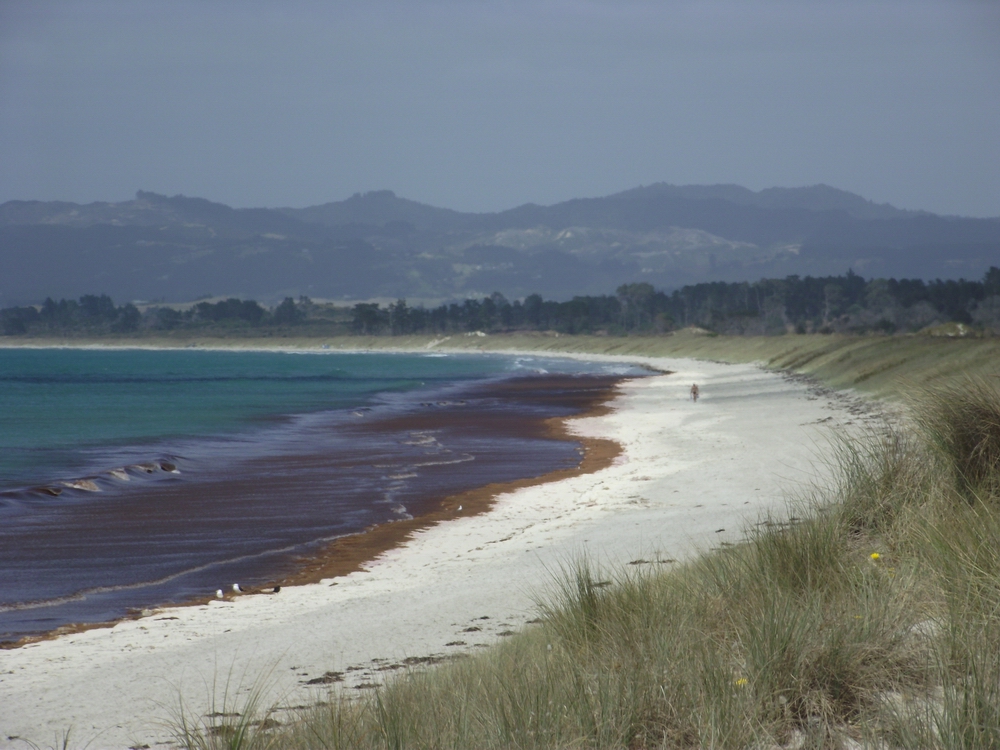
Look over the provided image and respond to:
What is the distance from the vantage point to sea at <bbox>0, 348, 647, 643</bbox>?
12.4m

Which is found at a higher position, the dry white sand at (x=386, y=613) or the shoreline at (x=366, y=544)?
the dry white sand at (x=386, y=613)

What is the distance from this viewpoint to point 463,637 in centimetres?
848

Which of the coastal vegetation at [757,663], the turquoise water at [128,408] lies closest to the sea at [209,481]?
the turquoise water at [128,408]

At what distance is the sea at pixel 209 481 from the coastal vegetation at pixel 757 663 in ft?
21.0

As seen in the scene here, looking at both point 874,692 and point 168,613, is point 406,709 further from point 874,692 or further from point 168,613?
point 168,613

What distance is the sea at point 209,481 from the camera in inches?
490

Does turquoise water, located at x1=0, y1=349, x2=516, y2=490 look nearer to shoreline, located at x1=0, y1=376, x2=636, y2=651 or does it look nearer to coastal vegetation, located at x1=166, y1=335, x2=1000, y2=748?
shoreline, located at x1=0, y1=376, x2=636, y2=651

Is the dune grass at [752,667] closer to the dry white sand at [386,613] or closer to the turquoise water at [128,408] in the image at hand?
Result: the dry white sand at [386,613]

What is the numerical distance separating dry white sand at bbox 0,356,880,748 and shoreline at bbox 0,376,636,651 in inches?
12.0

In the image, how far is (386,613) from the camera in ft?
31.9

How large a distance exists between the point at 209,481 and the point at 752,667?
1870cm

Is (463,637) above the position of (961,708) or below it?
below

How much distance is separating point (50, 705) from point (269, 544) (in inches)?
286

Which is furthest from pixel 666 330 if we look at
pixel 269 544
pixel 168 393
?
pixel 269 544
